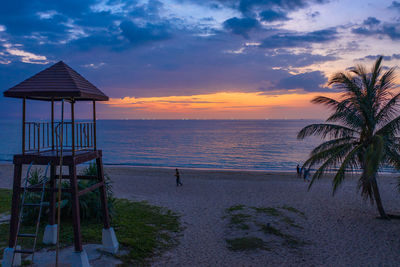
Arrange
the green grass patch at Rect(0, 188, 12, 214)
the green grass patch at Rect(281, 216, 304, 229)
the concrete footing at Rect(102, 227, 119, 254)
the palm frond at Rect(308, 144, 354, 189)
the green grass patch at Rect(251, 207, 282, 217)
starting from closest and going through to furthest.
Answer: the concrete footing at Rect(102, 227, 119, 254), the palm frond at Rect(308, 144, 354, 189), the green grass patch at Rect(281, 216, 304, 229), the green grass patch at Rect(0, 188, 12, 214), the green grass patch at Rect(251, 207, 282, 217)

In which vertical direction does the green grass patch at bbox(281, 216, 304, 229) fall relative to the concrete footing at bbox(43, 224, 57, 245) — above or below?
below

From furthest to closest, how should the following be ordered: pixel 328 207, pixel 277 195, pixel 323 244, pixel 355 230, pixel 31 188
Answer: pixel 277 195 < pixel 328 207 < pixel 355 230 < pixel 323 244 < pixel 31 188

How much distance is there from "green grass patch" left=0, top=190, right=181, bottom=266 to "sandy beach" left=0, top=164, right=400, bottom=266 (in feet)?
1.67

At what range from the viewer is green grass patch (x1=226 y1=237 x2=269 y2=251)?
31.7 ft

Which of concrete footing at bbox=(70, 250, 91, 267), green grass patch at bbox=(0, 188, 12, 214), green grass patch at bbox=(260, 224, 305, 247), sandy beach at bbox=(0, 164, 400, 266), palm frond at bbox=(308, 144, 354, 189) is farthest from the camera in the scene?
green grass patch at bbox=(0, 188, 12, 214)

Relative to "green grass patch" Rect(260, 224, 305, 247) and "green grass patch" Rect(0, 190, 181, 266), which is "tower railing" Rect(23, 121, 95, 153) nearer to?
"green grass patch" Rect(0, 190, 181, 266)

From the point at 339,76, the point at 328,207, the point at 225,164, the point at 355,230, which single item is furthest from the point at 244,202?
the point at 225,164

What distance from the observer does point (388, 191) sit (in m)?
19.9

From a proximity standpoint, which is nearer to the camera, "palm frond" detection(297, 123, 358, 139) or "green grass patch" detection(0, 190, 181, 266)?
"green grass patch" detection(0, 190, 181, 266)

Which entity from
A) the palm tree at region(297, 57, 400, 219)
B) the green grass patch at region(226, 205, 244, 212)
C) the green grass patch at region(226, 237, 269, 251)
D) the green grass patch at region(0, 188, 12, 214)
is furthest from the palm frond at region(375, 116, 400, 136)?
the green grass patch at region(0, 188, 12, 214)

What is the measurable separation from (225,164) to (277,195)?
22.2 m

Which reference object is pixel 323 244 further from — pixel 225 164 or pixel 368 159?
pixel 225 164

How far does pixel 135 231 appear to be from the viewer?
34.1 ft

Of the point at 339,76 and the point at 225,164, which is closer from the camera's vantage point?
the point at 339,76
